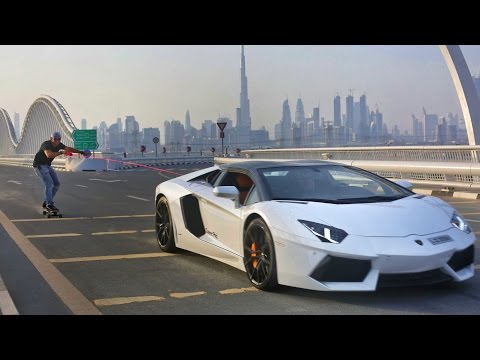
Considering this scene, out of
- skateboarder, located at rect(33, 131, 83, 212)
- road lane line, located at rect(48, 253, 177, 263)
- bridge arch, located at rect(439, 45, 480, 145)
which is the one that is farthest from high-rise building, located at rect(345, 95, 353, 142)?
road lane line, located at rect(48, 253, 177, 263)

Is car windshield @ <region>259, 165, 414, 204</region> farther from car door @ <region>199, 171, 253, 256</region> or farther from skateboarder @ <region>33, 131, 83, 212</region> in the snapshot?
skateboarder @ <region>33, 131, 83, 212</region>

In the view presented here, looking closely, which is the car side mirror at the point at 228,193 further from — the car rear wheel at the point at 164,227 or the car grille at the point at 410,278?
the car grille at the point at 410,278

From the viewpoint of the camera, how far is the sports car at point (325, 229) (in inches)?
204

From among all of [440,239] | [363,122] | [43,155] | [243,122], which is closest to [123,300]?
Answer: [440,239]

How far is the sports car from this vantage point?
518cm

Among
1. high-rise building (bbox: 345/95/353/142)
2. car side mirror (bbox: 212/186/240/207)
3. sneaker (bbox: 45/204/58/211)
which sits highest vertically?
high-rise building (bbox: 345/95/353/142)

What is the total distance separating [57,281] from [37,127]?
90.1 meters

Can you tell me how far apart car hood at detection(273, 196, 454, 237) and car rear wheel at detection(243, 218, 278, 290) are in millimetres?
267

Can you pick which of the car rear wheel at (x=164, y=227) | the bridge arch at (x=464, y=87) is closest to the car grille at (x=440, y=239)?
the car rear wheel at (x=164, y=227)
